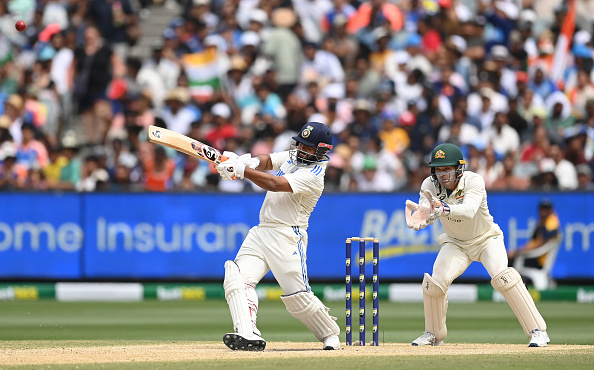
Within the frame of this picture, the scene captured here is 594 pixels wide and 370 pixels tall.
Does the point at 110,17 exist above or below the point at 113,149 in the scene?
above

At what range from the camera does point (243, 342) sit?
8953 millimetres

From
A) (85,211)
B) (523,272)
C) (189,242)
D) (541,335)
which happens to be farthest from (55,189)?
(541,335)

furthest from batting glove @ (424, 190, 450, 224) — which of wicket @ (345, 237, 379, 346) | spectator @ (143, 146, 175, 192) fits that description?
spectator @ (143, 146, 175, 192)

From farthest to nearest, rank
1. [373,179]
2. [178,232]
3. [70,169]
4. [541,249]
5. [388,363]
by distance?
[70,169]
[373,179]
[178,232]
[541,249]
[388,363]

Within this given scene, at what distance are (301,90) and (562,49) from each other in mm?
3969

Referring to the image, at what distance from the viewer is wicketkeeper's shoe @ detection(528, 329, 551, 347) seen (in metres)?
9.72

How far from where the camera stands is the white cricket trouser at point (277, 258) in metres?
9.10

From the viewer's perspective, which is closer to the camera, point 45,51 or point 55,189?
point 55,189

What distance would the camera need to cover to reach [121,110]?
1769 centimetres

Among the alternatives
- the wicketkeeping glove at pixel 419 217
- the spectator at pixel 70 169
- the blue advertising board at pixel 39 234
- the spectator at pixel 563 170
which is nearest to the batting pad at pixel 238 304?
the wicketkeeping glove at pixel 419 217

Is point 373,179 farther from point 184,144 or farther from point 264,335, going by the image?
point 184,144

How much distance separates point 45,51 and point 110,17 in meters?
1.18

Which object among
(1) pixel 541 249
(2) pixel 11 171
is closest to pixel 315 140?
(1) pixel 541 249

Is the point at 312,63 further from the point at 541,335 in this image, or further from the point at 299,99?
the point at 541,335
